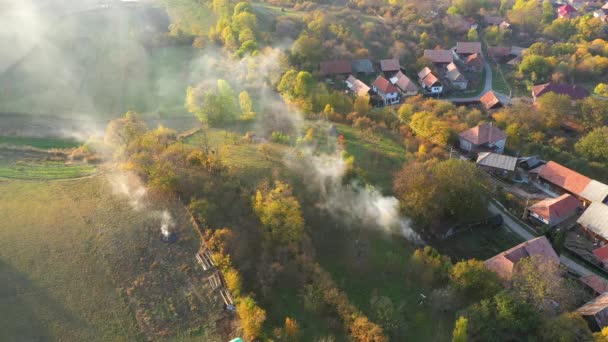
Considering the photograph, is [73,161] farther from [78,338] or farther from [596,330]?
[596,330]

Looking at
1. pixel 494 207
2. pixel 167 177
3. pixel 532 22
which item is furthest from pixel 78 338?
pixel 532 22

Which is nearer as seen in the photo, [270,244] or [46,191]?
[270,244]

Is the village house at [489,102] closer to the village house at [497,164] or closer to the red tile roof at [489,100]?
the red tile roof at [489,100]

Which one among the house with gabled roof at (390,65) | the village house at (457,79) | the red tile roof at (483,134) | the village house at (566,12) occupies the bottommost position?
the red tile roof at (483,134)

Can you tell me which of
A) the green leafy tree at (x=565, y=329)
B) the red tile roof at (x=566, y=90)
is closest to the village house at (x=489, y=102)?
the red tile roof at (x=566, y=90)

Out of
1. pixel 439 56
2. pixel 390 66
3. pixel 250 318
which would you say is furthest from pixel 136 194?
pixel 439 56

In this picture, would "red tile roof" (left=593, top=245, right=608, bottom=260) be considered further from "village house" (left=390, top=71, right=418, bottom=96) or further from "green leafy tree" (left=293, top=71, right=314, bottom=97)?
"village house" (left=390, top=71, right=418, bottom=96)
